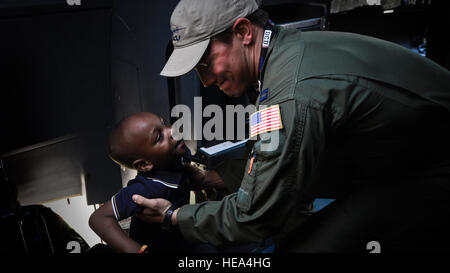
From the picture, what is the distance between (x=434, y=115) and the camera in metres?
1.00

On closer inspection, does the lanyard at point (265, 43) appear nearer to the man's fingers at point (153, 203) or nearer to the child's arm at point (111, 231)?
the man's fingers at point (153, 203)

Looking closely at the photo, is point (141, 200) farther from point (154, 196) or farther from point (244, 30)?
point (244, 30)

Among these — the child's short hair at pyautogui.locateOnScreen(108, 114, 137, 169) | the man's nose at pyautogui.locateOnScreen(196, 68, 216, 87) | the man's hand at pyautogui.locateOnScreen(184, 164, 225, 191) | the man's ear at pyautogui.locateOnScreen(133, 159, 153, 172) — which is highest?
the man's nose at pyautogui.locateOnScreen(196, 68, 216, 87)

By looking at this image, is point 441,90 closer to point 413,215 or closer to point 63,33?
point 413,215

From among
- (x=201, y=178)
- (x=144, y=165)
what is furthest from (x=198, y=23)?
(x=201, y=178)

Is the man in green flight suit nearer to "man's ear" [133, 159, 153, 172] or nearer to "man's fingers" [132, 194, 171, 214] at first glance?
"man's fingers" [132, 194, 171, 214]

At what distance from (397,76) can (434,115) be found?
204mm

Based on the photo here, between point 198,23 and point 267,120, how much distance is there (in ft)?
1.53

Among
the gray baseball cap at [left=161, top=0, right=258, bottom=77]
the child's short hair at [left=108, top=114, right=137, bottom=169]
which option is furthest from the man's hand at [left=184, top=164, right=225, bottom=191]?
the gray baseball cap at [left=161, top=0, right=258, bottom=77]

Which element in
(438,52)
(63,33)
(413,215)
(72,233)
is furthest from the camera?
(438,52)

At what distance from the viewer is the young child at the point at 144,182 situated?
1.24 metres

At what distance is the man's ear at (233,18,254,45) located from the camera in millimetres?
1072
